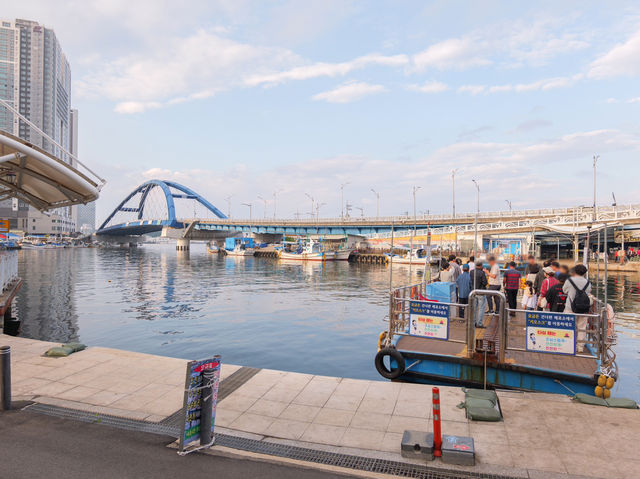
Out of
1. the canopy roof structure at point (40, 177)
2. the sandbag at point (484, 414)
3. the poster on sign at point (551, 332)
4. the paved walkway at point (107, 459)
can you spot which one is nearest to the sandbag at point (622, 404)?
the poster on sign at point (551, 332)

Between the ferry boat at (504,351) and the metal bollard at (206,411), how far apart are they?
6.13m

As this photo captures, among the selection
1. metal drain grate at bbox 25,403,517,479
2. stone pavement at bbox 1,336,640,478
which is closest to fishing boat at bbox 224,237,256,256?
stone pavement at bbox 1,336,640,478

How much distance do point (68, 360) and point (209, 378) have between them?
6586 mm

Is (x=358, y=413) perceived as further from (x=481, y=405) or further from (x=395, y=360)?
(x=395, y=360)

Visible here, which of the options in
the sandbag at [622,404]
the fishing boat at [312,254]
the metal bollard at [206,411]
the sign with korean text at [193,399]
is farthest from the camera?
the fishing boat at [312,254]

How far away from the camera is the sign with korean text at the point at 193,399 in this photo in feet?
21.1

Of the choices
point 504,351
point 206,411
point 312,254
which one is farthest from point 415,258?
point 206,411

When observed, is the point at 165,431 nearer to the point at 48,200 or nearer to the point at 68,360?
the point at 68,360

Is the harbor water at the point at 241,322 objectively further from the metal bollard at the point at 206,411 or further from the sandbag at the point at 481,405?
the metal bollard at the point at 206,411

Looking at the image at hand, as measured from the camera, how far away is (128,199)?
623 feet

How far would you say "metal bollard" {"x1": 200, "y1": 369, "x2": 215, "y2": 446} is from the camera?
6.68 meters

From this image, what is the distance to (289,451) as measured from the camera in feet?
21.6

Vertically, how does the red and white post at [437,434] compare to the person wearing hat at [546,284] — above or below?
below

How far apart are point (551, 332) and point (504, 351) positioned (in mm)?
1154
